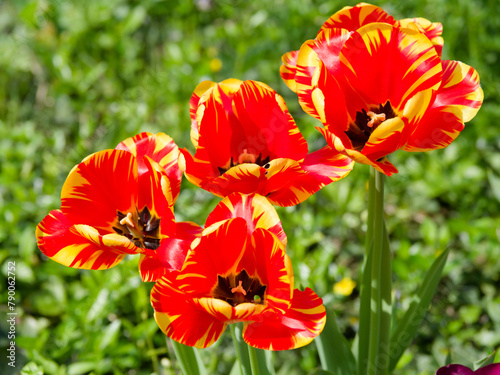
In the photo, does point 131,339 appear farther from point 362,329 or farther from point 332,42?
point 332,42

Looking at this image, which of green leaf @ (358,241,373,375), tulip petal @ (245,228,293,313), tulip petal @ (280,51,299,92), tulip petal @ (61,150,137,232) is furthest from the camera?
green leaf @ (358,241,373,375)

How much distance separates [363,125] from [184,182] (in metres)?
1.46

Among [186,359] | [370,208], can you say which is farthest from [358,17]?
[186,359]

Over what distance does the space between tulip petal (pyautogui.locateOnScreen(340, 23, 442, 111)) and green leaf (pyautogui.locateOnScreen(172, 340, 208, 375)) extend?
21.9 inches

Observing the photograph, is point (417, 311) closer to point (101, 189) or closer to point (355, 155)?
point (355, 155)

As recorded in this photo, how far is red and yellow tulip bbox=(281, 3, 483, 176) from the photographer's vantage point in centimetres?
85

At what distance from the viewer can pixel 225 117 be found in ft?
3.07

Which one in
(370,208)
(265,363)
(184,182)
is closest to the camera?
(370,208)

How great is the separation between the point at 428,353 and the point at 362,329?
82 cm

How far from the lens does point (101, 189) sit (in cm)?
92

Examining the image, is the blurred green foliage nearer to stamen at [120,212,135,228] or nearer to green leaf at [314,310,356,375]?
green leaf at [314,310,356,375]

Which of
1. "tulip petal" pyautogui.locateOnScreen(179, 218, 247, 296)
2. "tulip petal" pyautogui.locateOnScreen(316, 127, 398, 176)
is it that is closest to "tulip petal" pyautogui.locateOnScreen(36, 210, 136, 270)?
"tulip petal" pyautogui.locateOnScreen(179, 218, 247, 296)

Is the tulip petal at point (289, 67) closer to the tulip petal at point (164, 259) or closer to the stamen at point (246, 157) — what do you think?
the stamen at point (246, 157)

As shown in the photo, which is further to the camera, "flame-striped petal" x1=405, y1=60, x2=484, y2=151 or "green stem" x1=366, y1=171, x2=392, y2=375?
"green stem" x1=366, y1=171, x2=392, y2=375
